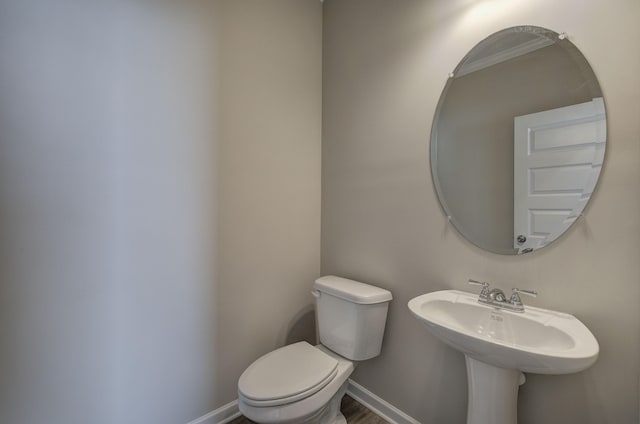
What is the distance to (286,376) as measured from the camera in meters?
1.23

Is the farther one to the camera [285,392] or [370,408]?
[370,408]

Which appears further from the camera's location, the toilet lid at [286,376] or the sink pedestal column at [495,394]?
the toilet lid at [286,376]

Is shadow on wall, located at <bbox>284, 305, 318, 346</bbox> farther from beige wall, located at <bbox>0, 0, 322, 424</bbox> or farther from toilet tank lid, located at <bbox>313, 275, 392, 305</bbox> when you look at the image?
toilet tank lid, located at <bbox>313, 275, 392, 305</bbox>

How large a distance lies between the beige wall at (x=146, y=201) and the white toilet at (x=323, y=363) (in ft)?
1.09

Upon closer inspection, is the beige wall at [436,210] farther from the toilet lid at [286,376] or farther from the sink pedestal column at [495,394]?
the toilet lid at [286,376]

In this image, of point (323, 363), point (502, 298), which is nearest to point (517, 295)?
point (502, 298)

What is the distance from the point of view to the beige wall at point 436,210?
896 mm

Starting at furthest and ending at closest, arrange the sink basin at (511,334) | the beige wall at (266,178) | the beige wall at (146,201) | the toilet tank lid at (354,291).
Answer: the beige wall at (266,178) < the toilet tank lid at (354,291) < the beige wall at (146,201) < the sink basin at (511,334)

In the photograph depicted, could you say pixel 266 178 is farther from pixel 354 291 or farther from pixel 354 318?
pixel 354 318

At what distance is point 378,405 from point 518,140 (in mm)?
1528

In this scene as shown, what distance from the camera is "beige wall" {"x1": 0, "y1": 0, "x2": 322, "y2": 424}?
103cm

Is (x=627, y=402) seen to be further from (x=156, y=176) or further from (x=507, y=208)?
(x=156, y=176)

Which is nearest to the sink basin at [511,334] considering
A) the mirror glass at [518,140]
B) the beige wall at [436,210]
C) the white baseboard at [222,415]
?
the beige wall at [436,210]

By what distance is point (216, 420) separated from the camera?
149 cm
